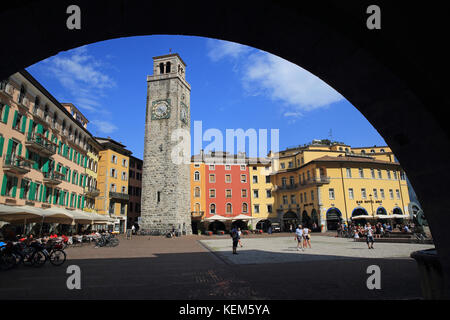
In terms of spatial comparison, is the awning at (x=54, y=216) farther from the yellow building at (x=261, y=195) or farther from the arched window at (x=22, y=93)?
the yellow building at (x=261, y=195)

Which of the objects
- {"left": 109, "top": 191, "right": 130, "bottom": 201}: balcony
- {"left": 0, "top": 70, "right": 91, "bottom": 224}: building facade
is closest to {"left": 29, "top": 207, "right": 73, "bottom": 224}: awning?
{"left": 0, "top": 70, "right": 91, "bottom": 224}: building facade

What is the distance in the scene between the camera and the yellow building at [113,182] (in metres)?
44.1

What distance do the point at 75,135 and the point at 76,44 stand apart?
36393 millimetres

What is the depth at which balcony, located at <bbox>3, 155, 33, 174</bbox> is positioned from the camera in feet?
70.5

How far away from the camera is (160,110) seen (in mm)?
45250

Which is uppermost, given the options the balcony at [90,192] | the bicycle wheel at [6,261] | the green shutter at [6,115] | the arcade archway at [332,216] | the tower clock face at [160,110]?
the tower clock face at [160,110]

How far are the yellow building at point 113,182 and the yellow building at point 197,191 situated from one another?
11.3m

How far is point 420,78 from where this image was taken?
2.64m

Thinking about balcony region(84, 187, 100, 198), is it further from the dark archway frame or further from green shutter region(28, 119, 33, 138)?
the dark archway frame

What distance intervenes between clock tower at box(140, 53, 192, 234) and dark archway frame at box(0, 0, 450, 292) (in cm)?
3951

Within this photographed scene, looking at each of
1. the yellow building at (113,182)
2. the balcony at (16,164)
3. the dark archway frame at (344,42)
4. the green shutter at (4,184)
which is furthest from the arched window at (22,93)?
the dark archway frame at (344,42)

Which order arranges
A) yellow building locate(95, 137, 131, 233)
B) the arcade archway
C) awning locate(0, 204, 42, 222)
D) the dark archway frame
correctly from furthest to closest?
yellow building locate(95, 137, 131, 233), the arcade archway, awning locate(0, 204, 42, 222), the dark archway frame

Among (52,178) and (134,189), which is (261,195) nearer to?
(134,189)
